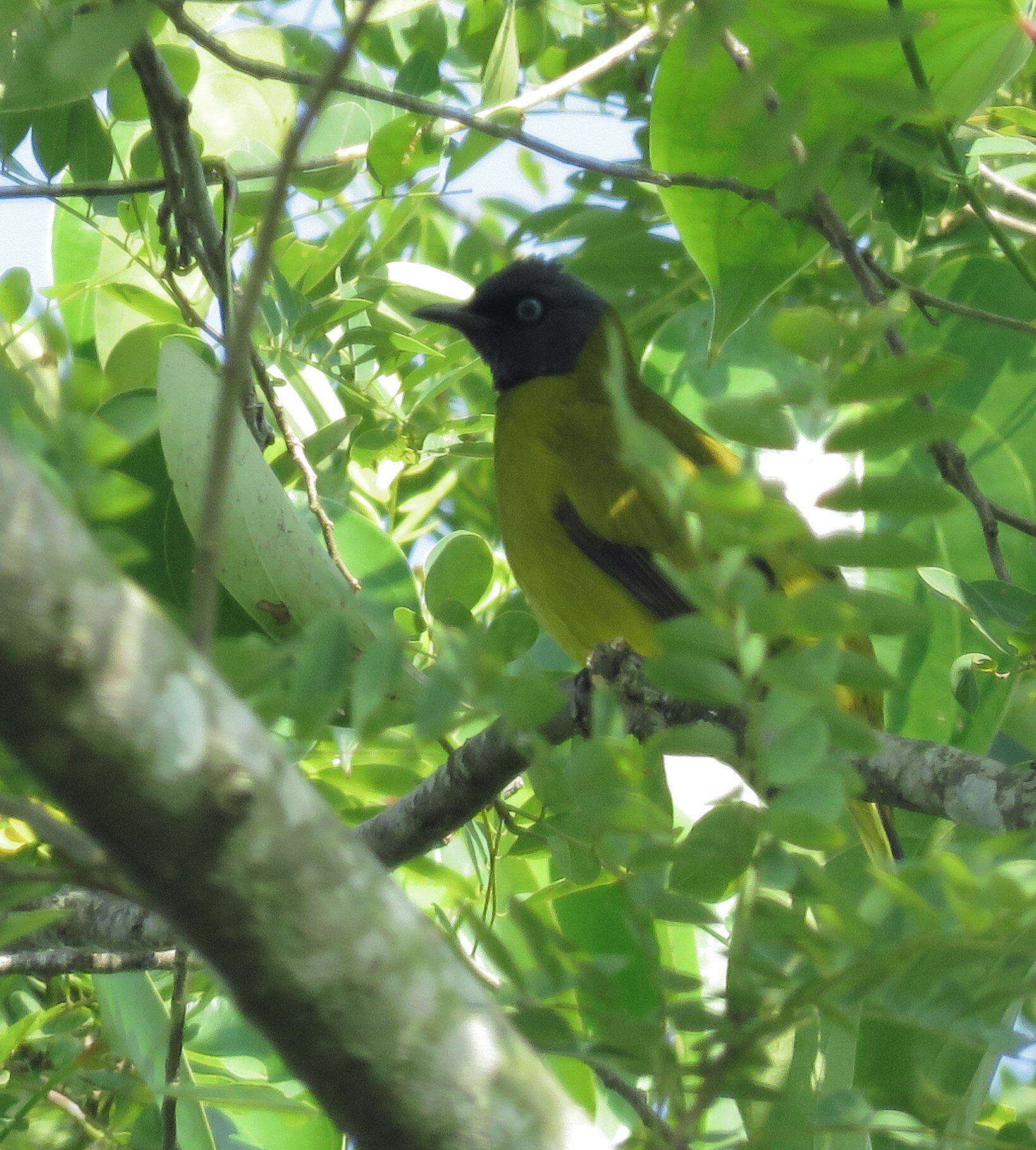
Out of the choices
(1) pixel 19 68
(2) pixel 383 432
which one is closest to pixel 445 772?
(2) pixel 383 432

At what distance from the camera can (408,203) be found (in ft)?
13.1

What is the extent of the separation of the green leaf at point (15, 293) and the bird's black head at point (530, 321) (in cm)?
269

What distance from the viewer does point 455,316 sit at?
520 cm

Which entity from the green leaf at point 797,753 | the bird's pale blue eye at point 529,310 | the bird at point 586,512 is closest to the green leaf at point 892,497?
the green leaf at point 797,753

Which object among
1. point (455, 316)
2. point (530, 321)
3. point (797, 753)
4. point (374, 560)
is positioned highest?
point (530, 321)

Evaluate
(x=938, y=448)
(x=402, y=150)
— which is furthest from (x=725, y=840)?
(x=402, y=150)

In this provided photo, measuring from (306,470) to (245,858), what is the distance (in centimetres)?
224

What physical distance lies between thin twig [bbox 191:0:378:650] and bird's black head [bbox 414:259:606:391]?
163 inches

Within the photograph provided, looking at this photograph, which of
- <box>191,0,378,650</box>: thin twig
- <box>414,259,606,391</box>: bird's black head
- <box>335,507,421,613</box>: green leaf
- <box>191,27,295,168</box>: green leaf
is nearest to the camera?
<box>191,0,378,650</box>: thin twig

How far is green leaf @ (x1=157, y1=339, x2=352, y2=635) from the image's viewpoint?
110 inches

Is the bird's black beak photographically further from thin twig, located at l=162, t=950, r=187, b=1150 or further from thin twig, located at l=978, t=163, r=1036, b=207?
thin twig, located at l=162, t=950, r=187, b=1150

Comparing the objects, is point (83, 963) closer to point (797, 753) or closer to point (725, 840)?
point (725, 840)

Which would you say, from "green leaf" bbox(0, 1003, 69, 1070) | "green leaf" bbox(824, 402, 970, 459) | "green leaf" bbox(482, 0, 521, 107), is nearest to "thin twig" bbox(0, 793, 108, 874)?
"green leaf" bbox(824, 402, 970, 459)

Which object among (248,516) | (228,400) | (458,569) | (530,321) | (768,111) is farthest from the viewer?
(530,321)
